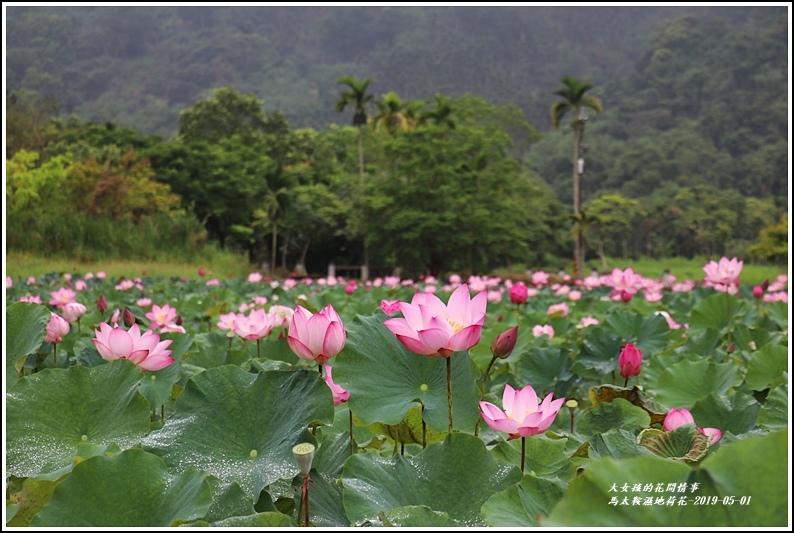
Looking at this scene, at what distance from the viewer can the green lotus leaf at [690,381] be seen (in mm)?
1287

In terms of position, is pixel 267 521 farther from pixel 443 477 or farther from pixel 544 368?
pixel 544 368

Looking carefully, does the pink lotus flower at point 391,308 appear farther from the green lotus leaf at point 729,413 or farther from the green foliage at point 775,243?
the green foliage at point 775,243

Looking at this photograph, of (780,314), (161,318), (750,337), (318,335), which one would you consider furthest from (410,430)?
(780,314)

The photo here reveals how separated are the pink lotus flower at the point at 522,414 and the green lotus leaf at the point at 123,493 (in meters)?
0.32

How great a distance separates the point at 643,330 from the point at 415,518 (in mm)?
1457

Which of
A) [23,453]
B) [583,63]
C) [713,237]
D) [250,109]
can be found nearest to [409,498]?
[23,453]

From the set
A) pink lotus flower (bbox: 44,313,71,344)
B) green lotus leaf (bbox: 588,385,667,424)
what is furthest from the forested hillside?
green lotus leaf (bbox: 588,385,667,424)

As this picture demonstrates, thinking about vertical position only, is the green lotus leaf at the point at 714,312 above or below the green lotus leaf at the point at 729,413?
below

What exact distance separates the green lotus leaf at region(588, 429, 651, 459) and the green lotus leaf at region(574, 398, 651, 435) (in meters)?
0.19

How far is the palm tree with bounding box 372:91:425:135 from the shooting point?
70.2 ft

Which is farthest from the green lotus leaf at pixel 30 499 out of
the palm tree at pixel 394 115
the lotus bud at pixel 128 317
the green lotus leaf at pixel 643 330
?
the palm tree at pixel 394 115

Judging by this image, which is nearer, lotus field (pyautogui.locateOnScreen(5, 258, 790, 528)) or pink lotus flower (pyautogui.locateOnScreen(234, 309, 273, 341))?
lotus field (pyautogui.locateOnScreen(5, 258, 790, 528))

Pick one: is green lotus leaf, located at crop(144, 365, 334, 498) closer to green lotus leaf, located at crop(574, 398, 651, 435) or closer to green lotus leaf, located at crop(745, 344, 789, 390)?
green lotus leaf, located at crop(574, 398, 651, 435)

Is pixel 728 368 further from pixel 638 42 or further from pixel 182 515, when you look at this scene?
pixel 638 42
